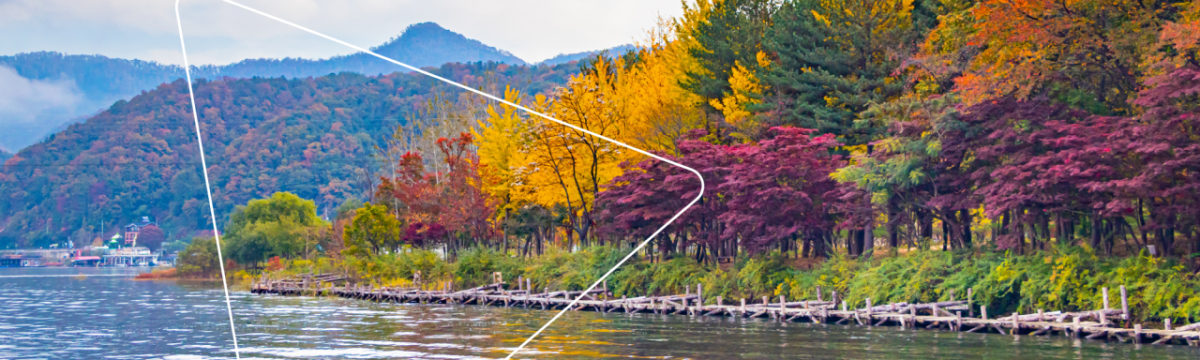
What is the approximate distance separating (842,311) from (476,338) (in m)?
11.2

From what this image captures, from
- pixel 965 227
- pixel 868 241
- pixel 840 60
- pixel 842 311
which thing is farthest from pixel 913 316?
pixel 840 60

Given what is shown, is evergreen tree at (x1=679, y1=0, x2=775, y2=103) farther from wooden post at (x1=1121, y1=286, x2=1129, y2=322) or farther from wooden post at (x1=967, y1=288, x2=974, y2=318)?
wooden post at (x1=1121, y1=286, x2=1129, y2=322)

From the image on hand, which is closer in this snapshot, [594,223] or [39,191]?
[39,191]

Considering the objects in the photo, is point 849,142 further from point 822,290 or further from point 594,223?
point 594,223

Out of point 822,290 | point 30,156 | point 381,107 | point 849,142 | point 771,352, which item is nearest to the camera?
point 771,352

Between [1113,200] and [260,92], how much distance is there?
21445mm

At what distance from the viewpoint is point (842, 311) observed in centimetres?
2902

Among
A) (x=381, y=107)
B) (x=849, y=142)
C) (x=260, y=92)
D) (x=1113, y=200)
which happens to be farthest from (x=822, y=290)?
(x=381, y=107)

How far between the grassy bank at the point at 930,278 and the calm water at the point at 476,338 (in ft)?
6.50

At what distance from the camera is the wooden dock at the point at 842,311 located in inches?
898

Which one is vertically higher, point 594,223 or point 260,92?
point 260,92

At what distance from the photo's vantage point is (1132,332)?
22219 mm

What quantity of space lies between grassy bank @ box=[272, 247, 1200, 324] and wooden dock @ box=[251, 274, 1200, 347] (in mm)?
495

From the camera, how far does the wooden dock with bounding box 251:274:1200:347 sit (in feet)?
74.8
